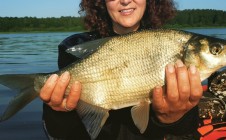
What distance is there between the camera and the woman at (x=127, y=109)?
3.02 meters

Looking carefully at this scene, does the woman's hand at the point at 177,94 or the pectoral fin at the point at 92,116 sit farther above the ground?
the woman's hand at the point at 177,94

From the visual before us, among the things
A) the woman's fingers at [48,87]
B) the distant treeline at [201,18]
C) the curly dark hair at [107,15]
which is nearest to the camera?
the woman's fingers at [48,87]

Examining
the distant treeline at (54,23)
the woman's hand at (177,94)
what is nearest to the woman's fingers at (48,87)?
the woman's hand at (177,94)

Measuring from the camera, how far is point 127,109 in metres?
3.82

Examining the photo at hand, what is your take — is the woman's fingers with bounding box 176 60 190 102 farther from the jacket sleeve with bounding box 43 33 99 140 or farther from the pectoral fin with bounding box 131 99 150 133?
the jacket sleeve with bounding box 43 33 99 140

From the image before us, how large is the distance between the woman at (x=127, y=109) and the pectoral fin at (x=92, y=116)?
0.10 m

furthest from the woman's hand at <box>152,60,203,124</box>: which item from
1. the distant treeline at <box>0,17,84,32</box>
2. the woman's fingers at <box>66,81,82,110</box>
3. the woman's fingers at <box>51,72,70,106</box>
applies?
the distant treeline at <box>0,17,84,32</box>

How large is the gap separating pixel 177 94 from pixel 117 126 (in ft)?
3.11

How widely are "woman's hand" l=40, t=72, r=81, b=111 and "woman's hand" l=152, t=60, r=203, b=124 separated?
70 centimetres

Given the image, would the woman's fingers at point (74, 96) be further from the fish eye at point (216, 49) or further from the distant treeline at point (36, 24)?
the distant treeline at point (36, 24)

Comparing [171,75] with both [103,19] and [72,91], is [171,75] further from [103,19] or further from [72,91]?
[103,19]

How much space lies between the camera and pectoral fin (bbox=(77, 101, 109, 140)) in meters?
3.19

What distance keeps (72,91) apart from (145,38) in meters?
0.79

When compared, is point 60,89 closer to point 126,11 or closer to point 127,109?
point 127,109
